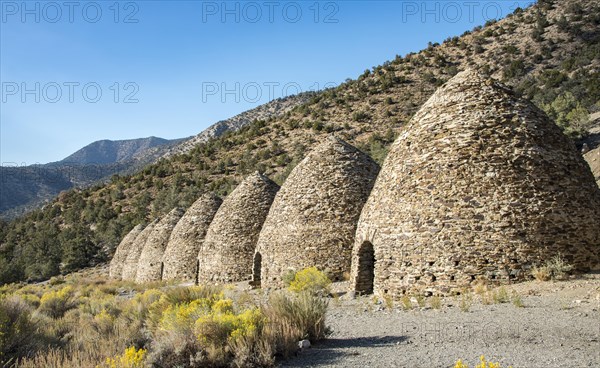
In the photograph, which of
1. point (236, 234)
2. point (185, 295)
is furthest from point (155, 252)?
point (185, 295)

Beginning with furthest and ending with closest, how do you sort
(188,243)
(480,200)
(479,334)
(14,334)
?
(188,243), (480,200), (14,334), (479,334)

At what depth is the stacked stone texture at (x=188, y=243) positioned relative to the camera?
21.9 meters

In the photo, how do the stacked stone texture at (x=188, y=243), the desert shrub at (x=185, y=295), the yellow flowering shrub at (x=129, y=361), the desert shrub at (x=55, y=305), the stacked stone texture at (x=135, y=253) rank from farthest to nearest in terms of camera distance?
the stacked stone texture at (x=135, y=253)
the stacked stone texture at (x=188, y=243)
the desert shrub at (x=55, y=305)
the desert shrub at (x=185, y=295)
the yellow flowering shrub at (x=129, y=361)

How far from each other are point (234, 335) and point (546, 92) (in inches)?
1385

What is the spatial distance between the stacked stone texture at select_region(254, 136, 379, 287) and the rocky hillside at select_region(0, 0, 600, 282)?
53.8ft

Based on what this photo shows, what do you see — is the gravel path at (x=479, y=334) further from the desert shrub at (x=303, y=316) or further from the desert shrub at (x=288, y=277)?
the desert shrub at (x=288, y=277)

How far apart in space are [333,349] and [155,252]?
21222mm

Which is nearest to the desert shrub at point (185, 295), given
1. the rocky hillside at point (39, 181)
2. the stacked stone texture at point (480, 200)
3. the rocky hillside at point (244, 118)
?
the stacked stone texture at point (480, 200)

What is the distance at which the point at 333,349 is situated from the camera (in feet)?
20.9

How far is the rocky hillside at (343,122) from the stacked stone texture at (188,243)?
13.2 m

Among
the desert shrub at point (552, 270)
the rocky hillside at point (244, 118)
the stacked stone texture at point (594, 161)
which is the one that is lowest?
the desert shrub at point (552, 270)

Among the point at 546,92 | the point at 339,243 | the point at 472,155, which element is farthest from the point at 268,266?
the point at 546,92

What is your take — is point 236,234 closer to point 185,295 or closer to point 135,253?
point 185,295

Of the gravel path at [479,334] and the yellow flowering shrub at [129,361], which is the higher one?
the yellow flowering shrub at [129,361]
